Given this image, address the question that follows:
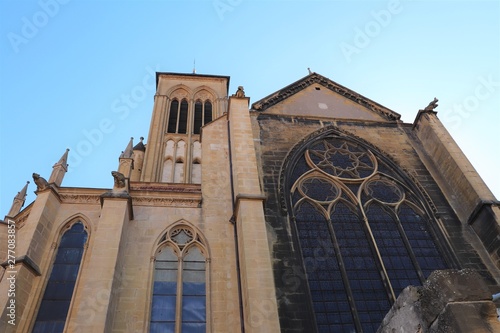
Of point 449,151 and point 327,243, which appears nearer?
point 327,243

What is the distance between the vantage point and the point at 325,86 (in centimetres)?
1820

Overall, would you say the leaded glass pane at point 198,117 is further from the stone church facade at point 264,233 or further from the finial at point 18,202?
the finial at point 18,202

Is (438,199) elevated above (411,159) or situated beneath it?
situated beneath

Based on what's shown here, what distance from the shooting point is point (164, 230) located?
1121 cm

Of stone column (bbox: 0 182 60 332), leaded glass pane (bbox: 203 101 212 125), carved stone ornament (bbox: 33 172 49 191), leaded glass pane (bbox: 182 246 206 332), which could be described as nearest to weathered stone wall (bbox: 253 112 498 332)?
leaded glass pane (bbox: 182 246 206 332)

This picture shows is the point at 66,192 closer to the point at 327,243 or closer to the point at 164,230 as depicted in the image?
the point at 164,230

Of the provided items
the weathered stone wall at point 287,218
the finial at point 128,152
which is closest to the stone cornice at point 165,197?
the weathered stone wall at point 287,218

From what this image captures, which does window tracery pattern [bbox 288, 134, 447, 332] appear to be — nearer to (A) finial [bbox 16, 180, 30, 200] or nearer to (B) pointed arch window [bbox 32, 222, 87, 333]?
(B) pointed arch window [bbox 32, 222, 87, 333]

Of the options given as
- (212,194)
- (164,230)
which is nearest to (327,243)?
(212,194)

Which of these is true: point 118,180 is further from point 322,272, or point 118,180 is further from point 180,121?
point 180,121

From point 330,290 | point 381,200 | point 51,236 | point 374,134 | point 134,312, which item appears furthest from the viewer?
point 374,134

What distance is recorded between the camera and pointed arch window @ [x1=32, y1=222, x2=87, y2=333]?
376 inches

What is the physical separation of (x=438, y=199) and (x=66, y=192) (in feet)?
40.3

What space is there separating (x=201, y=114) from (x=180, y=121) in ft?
5.10
